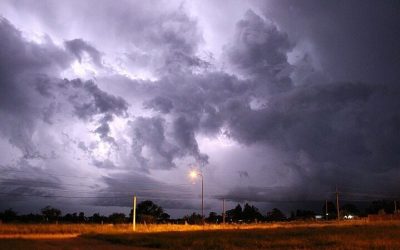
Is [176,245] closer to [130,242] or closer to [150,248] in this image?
[150,248]

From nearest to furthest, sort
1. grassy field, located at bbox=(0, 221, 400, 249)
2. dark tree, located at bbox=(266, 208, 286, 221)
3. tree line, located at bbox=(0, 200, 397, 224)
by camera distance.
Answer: grassy field, located at bbox=(0, 221, 400, 249)
tree line, located at bbox=(0, 200, 397, 224)
dark tree, located at bbox=(266, 208, 286, 221)

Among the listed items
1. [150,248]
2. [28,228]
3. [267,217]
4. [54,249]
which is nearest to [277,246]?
[150,248]

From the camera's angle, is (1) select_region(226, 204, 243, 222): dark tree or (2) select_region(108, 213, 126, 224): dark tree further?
(1) select_region(226, 204, 243, 222): dark tree

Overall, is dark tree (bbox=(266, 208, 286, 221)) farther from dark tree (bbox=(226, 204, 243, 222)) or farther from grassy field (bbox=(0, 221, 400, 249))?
grassy field (bbox=(0, 221, 400, 249))

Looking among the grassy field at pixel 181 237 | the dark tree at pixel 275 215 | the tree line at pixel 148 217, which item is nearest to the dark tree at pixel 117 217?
the tree line at pixel 148 217

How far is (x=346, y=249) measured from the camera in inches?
1198

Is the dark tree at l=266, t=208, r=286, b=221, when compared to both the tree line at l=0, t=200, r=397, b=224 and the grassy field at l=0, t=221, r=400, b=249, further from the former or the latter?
the grassy field at l=0, t=221, r=400, b=249

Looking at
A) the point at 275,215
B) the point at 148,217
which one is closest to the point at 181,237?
the point at 148,217

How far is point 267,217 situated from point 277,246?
15240 cm

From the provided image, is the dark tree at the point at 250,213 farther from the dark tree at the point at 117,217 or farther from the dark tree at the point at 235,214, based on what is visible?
the dark tree at the point at 117,217

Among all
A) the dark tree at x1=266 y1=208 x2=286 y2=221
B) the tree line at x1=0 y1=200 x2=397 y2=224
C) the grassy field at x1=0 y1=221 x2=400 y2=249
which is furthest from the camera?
the dark tree at x1=266 y1=208 x2=286 y2=221

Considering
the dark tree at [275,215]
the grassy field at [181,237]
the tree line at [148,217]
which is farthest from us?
the dark tree at [275,215]

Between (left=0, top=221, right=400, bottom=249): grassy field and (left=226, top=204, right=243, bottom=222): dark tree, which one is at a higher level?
(left=0, top=221, right=400, bottom=249): grassy field

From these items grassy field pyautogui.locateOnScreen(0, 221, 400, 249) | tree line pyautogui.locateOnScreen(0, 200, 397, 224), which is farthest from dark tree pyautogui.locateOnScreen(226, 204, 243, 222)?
grassy field pyautogui.locateOnScreen(0, 221, 400, 249)
